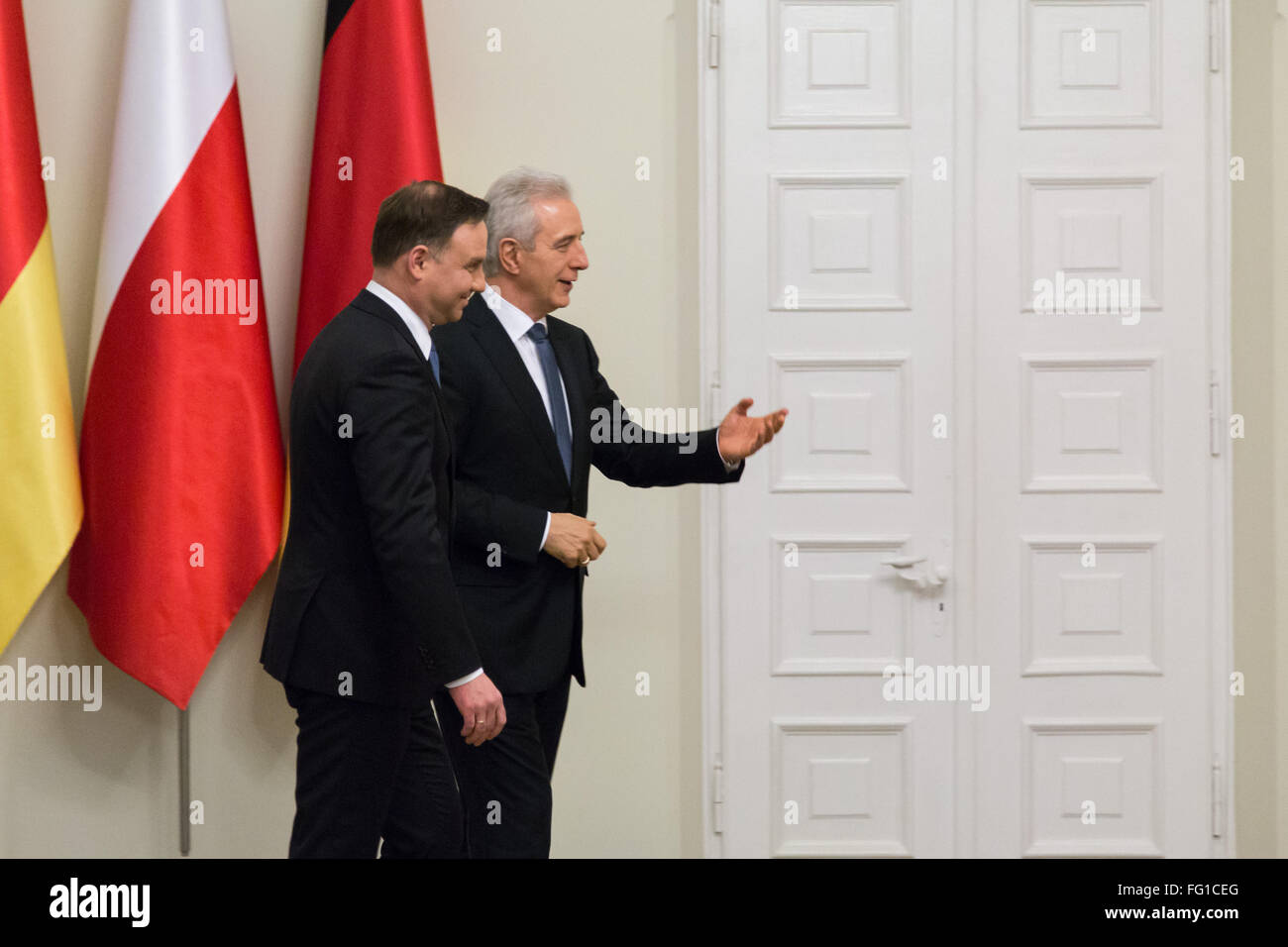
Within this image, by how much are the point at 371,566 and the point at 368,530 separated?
0.20 ft

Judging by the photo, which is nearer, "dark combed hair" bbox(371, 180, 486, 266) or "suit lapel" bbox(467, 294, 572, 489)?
"dark combed hair" bbox(371, 180, 486, 266)

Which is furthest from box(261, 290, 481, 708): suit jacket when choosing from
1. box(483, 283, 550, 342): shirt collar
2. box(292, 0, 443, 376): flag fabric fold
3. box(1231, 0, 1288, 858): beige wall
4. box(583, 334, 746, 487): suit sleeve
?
box(1231, 0, 1288, 858): beige wall

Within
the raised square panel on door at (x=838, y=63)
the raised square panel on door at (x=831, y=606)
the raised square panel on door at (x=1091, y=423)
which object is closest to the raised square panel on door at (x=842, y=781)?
the raised square panel on door at (x=831, y=606)

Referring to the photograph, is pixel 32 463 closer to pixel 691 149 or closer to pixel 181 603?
pixel 181 603

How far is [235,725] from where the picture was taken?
3035mm

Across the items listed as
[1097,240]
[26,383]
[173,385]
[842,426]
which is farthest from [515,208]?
[1097,240]

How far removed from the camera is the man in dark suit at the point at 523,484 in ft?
7.58

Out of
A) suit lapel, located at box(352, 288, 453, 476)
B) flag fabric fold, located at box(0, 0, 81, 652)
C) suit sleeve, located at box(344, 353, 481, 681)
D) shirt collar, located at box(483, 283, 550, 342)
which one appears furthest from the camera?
flag fabric fold, located at box(0, 0, 81, 652)

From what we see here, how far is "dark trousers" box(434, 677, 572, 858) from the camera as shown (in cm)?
230

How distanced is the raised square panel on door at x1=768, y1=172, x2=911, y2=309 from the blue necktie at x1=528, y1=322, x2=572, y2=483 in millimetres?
843

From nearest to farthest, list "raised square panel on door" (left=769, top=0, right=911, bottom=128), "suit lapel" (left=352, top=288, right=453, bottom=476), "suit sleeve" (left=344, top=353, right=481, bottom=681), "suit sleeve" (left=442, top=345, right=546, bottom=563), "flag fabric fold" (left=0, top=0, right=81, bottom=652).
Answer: "suit sleeve" (left=344, top=353, right=481, bottom=681)
"suit lapel" (left=352, top=288, right=453, bottom=476)
"suit sleeve" (left=442, top=345, right=546, bottom=563)
"flag fabric fold" (left=0, top=0, right=81, bottom=652)
"raised square panel on door" (left=769, top=0, right=911, bottom=128)

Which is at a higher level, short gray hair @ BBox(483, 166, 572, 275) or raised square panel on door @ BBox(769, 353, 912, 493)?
short gray hair @ BBox(483, 166, 572, 275)

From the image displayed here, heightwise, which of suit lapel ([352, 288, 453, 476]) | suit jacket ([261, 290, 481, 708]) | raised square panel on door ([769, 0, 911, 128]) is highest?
raised square panel on door ([769, 0, 911, 128])

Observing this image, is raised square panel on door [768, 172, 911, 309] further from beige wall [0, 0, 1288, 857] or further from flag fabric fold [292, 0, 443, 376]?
flag fabric fold [292, 0, 443, 376]
